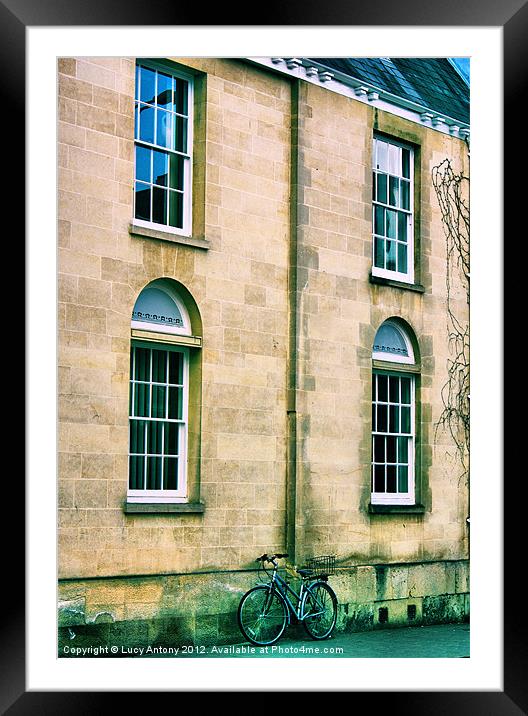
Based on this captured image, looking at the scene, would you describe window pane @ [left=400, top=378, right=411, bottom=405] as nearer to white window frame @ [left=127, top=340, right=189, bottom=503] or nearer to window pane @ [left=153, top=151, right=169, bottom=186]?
white window frame @ [left=127, top=340, right=189, bottom=503]

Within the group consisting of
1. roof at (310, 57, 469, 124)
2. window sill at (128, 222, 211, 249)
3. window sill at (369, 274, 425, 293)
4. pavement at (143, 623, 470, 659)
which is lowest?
pavement at (143, 623, 470, 659)

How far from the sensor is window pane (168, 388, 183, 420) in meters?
13.7

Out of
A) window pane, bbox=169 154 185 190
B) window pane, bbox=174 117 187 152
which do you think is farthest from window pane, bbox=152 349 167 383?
window pane, bbox=174 117 187 152

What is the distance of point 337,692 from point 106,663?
192cm

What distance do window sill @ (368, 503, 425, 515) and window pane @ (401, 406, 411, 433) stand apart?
40.5 inches

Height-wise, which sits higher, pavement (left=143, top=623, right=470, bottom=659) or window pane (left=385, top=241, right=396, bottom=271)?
window pane (left=385, top=241, right=396, bottom=271)

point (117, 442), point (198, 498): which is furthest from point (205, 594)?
point (117, 442)

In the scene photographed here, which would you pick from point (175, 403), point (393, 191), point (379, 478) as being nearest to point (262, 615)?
point (175, 403)

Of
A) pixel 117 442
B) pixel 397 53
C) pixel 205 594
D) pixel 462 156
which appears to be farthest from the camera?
pixel 462 156

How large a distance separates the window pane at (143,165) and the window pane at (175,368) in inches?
73.8

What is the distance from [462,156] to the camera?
1788 cm

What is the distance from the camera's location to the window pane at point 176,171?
13.7 m
